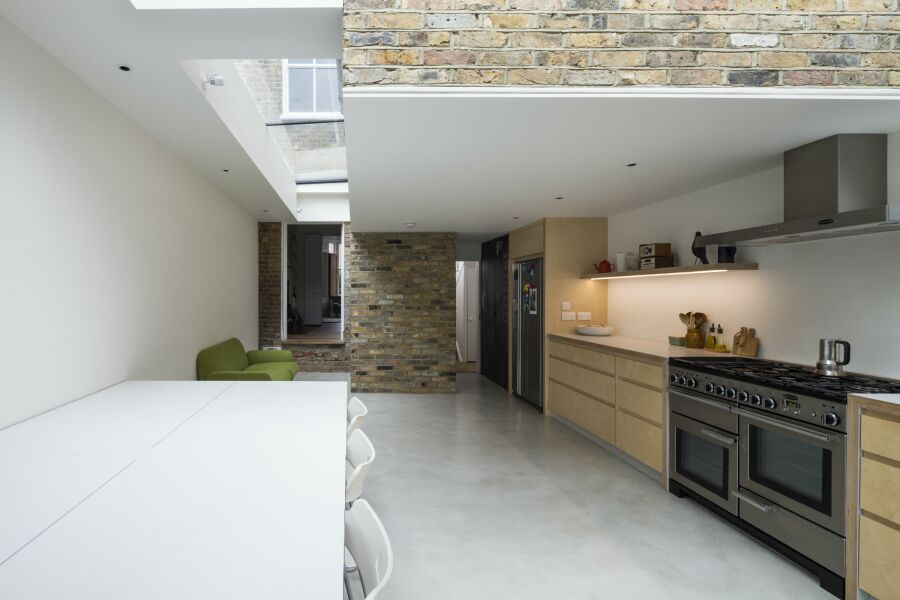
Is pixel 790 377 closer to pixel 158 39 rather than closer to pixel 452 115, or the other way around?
pixel 452 115

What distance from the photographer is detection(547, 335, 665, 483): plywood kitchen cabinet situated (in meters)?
3.78

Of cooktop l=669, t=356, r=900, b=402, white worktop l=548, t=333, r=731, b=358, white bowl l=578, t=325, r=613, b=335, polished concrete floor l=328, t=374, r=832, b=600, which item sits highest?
white bowl l=578, t=325, r=613, b=335

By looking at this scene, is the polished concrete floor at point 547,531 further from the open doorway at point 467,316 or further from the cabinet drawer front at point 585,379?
the open doorway at point 467,316

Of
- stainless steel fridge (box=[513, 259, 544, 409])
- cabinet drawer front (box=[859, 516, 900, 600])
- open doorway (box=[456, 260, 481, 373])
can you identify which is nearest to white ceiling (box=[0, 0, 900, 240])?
cabinet drawer front (box=[859, 516, 900, 600])

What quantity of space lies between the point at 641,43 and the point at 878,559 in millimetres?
2463

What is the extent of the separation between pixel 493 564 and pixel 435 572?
0.31 meters

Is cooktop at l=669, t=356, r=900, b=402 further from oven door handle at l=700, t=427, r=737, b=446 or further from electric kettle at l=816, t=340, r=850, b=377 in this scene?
oven door handle at l=700, t=427, r=737, b=446

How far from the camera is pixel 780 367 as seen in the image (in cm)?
316

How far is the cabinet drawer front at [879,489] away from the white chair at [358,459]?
218cm

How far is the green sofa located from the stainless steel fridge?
116 inches

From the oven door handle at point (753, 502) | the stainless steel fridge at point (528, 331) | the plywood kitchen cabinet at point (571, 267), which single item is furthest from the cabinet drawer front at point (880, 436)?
the stainless steel fridge at point (528, 331)

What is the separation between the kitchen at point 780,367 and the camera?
2.42 m

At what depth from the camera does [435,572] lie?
252cm

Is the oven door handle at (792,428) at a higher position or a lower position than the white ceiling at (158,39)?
lower
